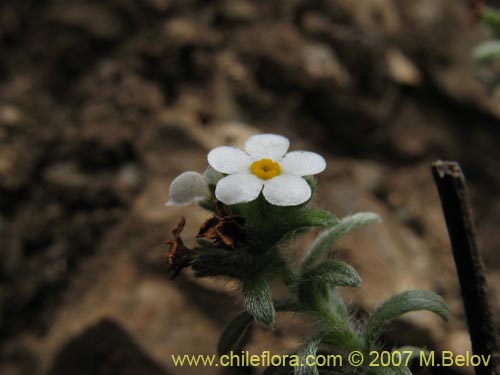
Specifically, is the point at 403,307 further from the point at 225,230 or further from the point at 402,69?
the point at 402,69

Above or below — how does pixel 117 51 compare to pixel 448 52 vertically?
below

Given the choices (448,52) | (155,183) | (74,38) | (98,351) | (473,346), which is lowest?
(98,351)

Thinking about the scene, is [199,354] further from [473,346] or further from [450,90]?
[450,90]

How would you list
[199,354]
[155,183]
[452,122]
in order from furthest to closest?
[452,122]
[155,183]
[199,354]

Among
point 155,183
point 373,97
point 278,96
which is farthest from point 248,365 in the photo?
point 373,97

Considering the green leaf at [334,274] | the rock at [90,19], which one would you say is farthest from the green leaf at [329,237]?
the rock at [90,19]

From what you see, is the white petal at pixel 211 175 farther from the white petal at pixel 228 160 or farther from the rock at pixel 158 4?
the rock at pixel 158 4

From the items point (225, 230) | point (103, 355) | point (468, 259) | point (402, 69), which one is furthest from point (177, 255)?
point (402, 69)
